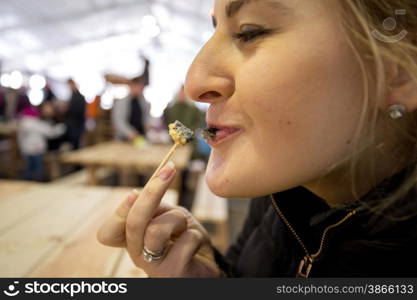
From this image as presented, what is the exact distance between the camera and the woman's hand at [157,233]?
664 millimetres

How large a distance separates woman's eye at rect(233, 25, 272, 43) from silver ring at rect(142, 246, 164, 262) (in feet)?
1.74

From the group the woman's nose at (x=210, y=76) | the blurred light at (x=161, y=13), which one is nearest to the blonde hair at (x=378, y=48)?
the woman's nose at (x=210, y=76)

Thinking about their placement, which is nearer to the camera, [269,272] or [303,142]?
[303,142]

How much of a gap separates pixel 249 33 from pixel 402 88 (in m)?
0.32

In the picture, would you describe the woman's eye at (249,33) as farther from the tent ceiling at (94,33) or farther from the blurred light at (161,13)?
the blurred light at (161,13)

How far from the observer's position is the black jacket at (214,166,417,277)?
55 centimetres

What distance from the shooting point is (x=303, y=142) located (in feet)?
1.82

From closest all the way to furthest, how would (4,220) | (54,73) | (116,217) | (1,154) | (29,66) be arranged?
(116,217) < (4,220) < (1,154) < (29,66) < (54,73)

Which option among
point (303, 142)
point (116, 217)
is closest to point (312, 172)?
point (303, 142)

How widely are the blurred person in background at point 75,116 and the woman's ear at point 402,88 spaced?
532 cm

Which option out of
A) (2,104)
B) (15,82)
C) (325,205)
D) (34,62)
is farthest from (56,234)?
(34,62)

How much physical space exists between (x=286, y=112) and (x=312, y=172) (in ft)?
0.44

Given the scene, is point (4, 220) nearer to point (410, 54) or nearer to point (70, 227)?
point (70, 227)

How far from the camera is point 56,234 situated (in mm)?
1037
